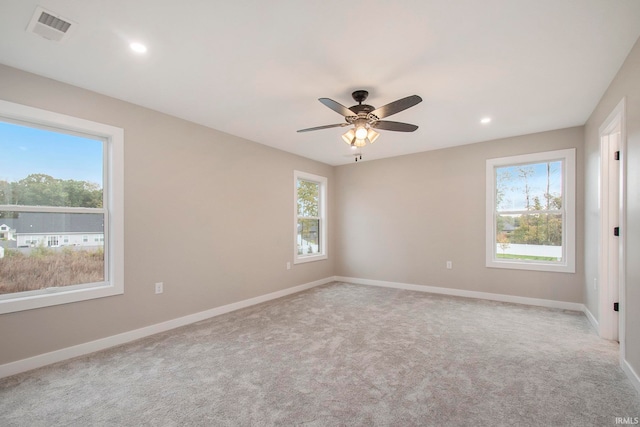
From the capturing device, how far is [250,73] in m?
A: 2.58

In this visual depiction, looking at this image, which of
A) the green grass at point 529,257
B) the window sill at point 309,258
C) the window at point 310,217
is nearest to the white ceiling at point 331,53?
the green grass at point 529,257

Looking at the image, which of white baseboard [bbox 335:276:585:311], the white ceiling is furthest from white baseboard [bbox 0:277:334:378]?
the white ceiling

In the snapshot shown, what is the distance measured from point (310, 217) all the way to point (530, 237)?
12.2 feet

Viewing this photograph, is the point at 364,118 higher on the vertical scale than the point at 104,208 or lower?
higher

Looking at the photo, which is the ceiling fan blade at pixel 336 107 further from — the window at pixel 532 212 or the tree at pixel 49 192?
the window at pixel 532 212

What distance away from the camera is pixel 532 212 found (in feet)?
14.5

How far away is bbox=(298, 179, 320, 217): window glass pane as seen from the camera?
5.70m

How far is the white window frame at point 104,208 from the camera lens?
2.54m

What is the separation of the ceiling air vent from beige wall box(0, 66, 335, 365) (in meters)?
0.83

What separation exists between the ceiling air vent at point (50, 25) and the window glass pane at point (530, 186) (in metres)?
5.39

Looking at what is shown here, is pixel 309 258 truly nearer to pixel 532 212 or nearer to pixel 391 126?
pixel 391 126

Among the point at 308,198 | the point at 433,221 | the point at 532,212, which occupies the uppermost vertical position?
the point at 308,198

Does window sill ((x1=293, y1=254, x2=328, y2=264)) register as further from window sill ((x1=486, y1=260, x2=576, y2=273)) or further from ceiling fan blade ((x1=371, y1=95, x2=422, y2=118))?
ceiling fan blade ((x1=371, y1=95, x2=422, y2=118))

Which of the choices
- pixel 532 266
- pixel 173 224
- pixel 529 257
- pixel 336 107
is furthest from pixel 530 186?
pixel 173 224
